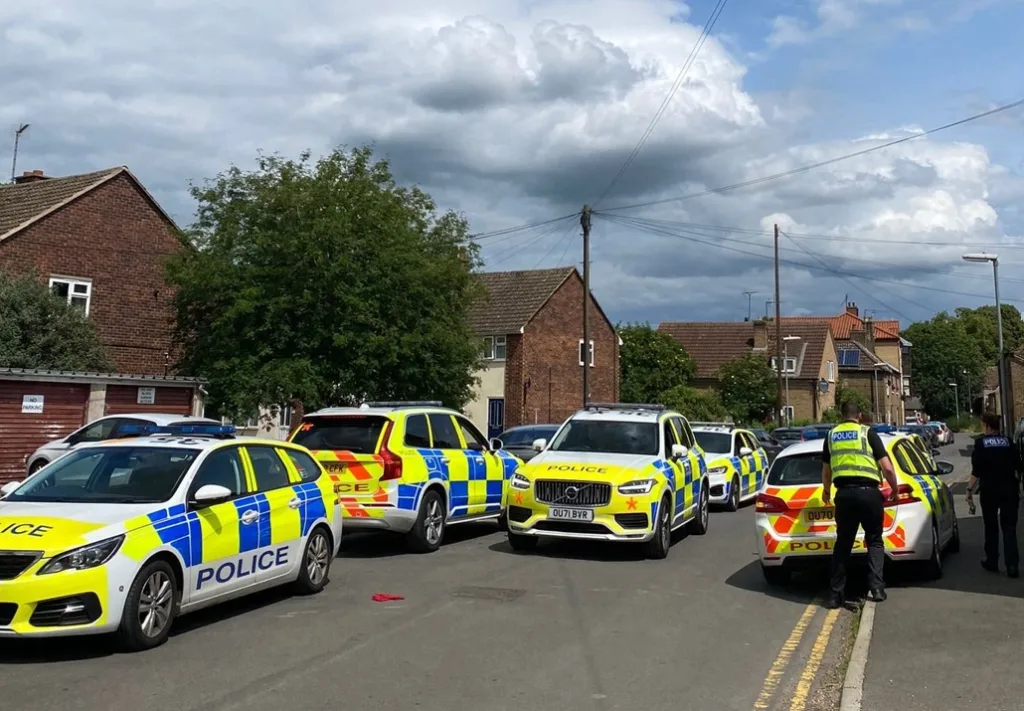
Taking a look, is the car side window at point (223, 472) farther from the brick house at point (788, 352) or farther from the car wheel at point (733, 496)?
the brick house at point (788, 352)

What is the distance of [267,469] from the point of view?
8953 mm

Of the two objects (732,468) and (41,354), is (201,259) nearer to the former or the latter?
(41,354)

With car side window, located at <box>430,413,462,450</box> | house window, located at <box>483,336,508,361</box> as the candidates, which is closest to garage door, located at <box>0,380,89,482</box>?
car side window, located at <box>430,413,462,450</box>

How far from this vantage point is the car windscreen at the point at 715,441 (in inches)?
794

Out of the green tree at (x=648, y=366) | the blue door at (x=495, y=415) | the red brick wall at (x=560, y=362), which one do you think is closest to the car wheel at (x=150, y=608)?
the red brick wall at (x=560, y=362)

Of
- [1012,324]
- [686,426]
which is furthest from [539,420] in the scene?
[1012,324]

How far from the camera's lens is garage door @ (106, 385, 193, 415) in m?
20.6

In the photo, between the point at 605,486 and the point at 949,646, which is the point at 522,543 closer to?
the point at 605,486

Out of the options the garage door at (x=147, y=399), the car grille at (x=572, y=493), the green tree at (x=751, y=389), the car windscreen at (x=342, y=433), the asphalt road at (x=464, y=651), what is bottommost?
the asphalt road at (x=464, y=651)

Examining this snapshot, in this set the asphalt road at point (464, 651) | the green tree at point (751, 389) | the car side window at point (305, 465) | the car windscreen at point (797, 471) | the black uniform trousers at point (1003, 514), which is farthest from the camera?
the green tree at point (751, 389)

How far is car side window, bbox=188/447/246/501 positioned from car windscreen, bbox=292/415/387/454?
3.40 metres

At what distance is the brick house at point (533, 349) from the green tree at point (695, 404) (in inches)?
156

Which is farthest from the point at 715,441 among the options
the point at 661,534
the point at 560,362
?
the point at 560,362

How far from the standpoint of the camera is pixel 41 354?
22.7m
